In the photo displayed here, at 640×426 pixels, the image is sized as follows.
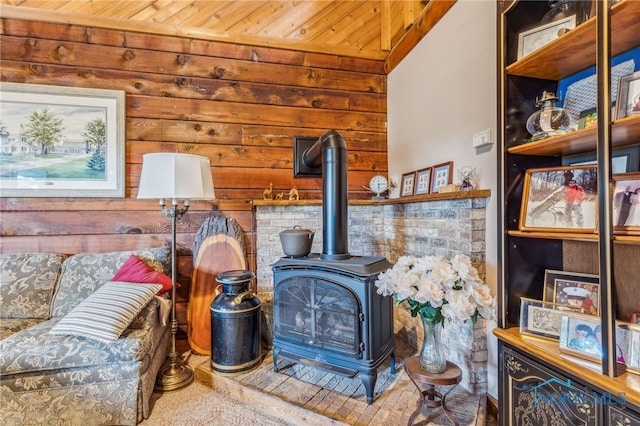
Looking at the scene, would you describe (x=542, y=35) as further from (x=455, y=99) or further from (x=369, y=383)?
(x=369, y=383)

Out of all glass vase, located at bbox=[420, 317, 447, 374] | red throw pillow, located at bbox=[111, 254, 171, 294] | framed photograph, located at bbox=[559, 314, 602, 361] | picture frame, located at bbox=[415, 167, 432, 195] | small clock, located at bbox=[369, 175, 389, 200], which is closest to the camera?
framed photograph, located at bbox=[559, 314, 602, 361]

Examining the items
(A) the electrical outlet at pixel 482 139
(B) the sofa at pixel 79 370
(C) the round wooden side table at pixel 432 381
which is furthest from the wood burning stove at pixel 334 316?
(A) the electrical outlet at pixel 482 139

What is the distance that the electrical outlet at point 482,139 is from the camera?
1889 mm

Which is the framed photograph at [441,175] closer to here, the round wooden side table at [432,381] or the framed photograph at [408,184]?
the framed photograph at [408,184]

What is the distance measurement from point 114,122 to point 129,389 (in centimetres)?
211

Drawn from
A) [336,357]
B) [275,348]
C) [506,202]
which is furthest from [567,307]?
[275,348]

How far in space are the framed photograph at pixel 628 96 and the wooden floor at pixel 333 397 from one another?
60.6 inches

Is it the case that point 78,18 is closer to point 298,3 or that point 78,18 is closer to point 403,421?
point 298,3

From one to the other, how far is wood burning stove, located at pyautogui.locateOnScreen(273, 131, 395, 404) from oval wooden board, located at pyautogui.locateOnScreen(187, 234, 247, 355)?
0.82 metres

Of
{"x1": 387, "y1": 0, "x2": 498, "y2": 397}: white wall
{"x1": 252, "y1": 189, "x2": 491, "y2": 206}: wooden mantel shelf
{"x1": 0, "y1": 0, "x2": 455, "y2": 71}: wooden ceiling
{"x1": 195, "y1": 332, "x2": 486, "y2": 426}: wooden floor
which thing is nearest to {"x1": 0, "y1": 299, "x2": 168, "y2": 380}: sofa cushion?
{"x1": 195, "y1": 332, "x2": 486, "y2": 426}: wooden floor

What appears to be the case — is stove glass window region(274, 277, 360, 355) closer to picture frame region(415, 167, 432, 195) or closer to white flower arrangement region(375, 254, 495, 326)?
white flower arrangement region(375, 254, 495, 326)

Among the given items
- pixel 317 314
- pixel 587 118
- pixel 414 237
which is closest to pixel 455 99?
pixel 587 118

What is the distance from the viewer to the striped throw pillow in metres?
1.77

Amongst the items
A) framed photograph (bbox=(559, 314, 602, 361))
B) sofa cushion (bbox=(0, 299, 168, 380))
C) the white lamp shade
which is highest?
the white lamp shade
